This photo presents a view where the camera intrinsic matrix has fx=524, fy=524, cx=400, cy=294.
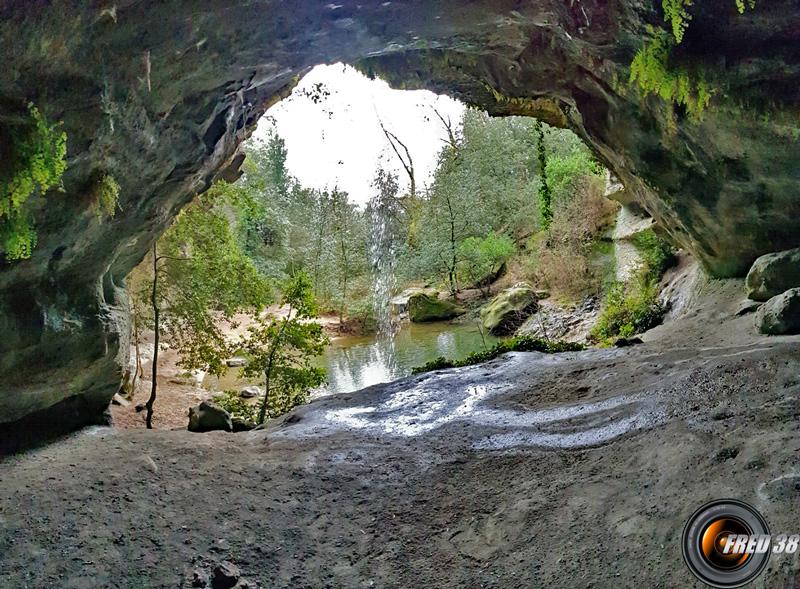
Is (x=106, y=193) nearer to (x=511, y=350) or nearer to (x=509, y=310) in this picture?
(x=511, y=350)

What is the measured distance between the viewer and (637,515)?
2912 mm

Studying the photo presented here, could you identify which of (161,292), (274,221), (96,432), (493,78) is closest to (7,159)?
(96,432)

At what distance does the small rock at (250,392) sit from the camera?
11.1m

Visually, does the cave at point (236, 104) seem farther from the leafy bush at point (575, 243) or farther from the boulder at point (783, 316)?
the leafy bush at point (575, 243)

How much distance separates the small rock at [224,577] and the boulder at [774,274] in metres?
6.86

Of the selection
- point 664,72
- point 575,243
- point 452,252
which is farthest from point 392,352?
point 664,72

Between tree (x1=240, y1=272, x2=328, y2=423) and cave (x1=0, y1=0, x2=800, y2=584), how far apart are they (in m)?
2.38

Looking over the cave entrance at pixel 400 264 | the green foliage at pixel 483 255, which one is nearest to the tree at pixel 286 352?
the cave entrance at pixel 400 264

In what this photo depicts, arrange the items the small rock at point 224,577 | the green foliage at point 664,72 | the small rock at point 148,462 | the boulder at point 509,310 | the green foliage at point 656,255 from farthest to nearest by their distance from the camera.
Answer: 1. the boulder at point 509,310
2. the green foliage at point 656,255
3. the green foliage at point 664,72
4. the small rock at point 148,462
5. the small rock at point 224,577

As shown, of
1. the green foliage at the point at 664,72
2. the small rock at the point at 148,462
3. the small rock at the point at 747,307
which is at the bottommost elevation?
the small rock at the point at 148,462

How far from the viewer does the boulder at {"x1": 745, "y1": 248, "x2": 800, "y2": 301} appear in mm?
6487

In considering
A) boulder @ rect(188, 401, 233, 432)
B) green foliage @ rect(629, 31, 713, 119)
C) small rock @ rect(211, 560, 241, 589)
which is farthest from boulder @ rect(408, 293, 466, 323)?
small rock @ rect(211, 560, 241, 589)

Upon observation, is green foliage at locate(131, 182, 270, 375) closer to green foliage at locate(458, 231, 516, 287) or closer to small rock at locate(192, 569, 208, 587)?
small rock at locate(192, 569, 208, 587)

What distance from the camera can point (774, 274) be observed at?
662cm
